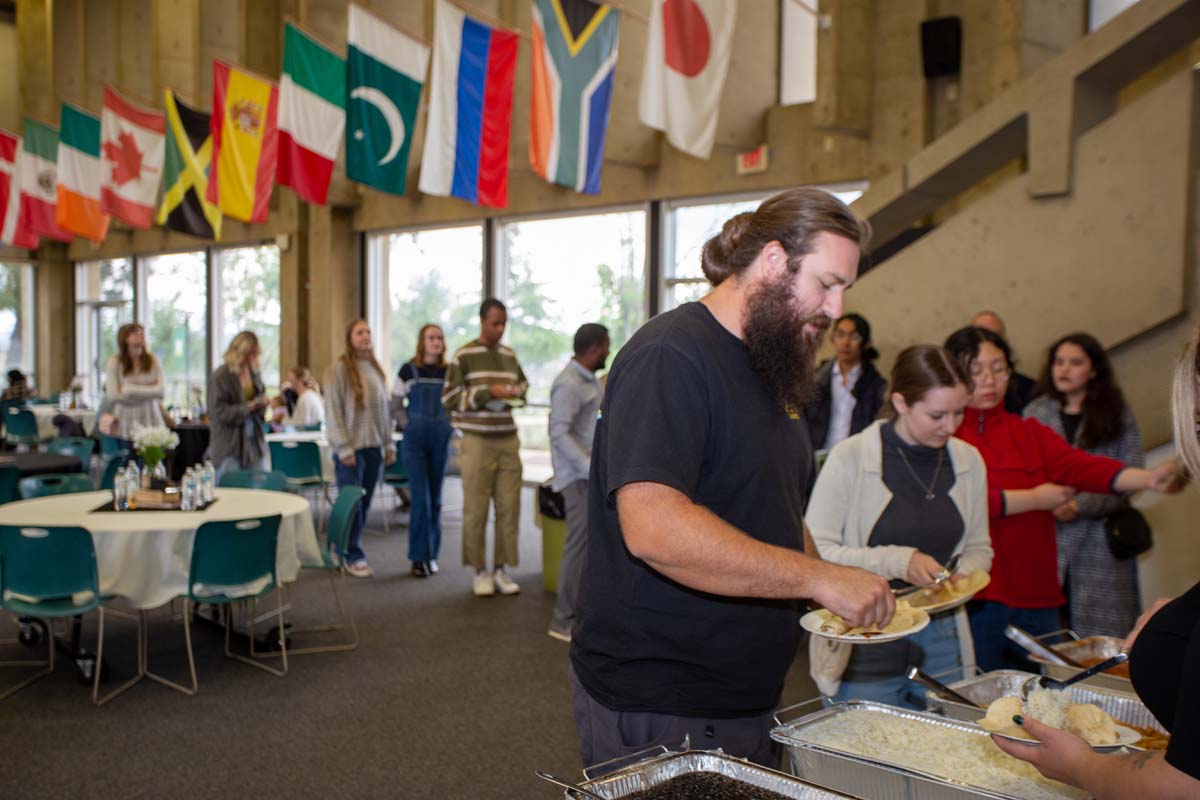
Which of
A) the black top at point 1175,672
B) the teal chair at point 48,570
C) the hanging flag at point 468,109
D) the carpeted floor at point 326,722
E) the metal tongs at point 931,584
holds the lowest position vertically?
the carpeted floor at point 326,722

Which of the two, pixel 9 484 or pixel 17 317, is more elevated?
pixel 17 317

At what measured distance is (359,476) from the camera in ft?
23.8

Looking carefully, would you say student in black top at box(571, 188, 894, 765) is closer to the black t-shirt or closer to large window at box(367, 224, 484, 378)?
the black t-shirt

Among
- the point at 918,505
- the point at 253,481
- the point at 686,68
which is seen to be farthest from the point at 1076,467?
the point at 253,481

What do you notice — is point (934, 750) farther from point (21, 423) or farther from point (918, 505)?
point (21, 423)

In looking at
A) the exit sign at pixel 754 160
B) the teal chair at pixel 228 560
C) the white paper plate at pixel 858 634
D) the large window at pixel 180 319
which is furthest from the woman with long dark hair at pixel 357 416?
the large window at pixel 180 319

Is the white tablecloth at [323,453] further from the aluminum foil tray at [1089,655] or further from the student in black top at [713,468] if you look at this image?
the student in black top at [713,468]

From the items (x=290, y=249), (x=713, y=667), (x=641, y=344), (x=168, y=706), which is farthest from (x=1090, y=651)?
(x=290, y=249)

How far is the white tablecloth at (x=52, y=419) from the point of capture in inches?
488

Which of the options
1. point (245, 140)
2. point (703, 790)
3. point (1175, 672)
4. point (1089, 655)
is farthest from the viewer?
point (245, 140)

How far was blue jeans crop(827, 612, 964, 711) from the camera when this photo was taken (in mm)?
2654

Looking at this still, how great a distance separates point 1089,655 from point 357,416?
17.8ft

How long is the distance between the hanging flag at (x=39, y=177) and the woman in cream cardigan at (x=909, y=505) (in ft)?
44.9

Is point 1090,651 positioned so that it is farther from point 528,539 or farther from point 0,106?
point 0,106
